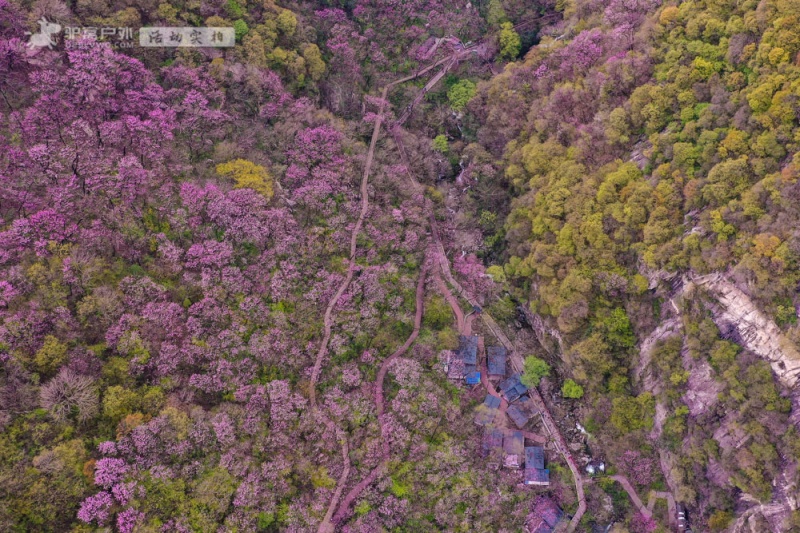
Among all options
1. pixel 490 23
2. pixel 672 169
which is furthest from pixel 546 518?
pixel 490 23

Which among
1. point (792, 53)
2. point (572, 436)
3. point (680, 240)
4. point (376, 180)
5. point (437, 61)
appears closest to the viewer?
point (792, 53)

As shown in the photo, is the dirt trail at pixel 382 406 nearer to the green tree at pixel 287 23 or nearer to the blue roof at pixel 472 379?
the blue roof at pixel 472 379

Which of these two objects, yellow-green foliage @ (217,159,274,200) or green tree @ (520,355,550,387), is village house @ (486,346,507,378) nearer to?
green tree @ (520,355,550,387)

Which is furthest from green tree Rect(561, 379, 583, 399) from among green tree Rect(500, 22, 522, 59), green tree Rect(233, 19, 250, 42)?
green tree Rect(233, 19, 250, 42)

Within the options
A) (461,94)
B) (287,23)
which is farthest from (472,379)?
(287,23)

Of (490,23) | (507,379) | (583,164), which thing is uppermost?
(490,23)

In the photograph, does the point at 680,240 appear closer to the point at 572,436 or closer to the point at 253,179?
the point at 572,436

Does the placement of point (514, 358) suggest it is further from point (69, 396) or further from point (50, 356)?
point (50, 356)
